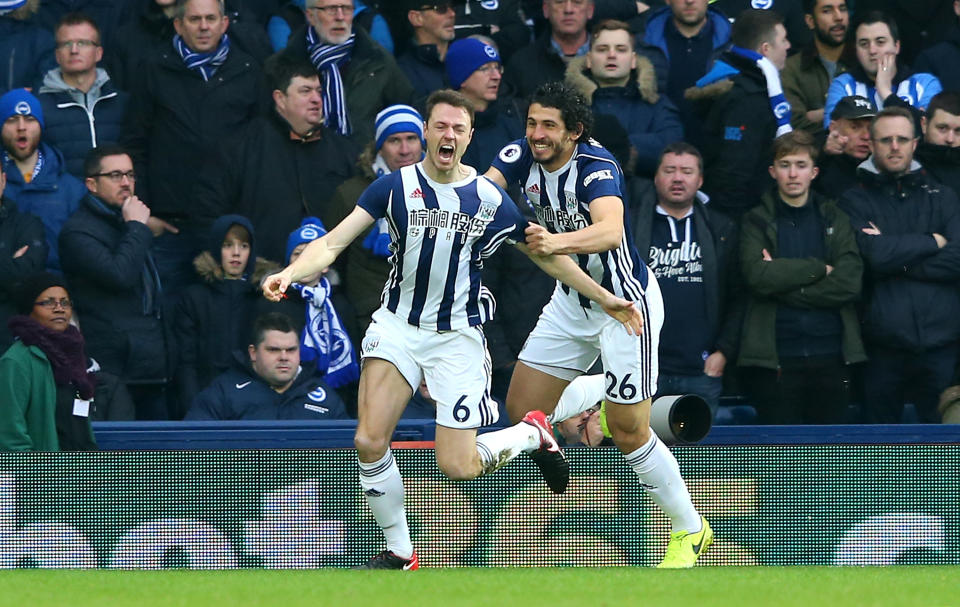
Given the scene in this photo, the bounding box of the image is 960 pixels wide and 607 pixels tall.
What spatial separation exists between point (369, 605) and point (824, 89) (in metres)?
6.06

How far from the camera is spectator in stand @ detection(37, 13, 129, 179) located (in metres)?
10.1

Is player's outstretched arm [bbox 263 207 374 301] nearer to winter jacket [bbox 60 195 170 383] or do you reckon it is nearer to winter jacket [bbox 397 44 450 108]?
winter jacket [bbox 60 195 170 383]

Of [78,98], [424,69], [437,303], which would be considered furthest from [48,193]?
[437,303]

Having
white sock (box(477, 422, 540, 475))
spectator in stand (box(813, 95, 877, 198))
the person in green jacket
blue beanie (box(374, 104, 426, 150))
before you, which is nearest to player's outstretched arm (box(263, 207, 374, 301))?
white sock (box(477, 422, 540, 475))

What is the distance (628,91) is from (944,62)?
89.8 inches

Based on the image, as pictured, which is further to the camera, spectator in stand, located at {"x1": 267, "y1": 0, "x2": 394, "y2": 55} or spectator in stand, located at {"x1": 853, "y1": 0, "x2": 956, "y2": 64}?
spectator in stand, located at {"x1": 853, "y1": 0, "x2": 956, "y2": 64}

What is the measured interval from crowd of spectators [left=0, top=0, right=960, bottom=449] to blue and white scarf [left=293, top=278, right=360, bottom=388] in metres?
0.01

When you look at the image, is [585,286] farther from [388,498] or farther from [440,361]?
[388,498]

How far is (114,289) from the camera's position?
9.59 m

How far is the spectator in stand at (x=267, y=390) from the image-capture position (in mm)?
9203

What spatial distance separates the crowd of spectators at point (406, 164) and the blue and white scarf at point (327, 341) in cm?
1

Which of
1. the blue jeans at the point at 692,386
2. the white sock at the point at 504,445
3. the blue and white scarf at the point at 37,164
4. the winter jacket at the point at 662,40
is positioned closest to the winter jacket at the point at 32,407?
the blue and white scarf at the point at 37,164

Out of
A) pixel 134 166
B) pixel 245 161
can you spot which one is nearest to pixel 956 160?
pixel 245 161

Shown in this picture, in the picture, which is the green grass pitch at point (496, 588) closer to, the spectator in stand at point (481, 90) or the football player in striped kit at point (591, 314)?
the football player in striped kit at point (591, 314)
